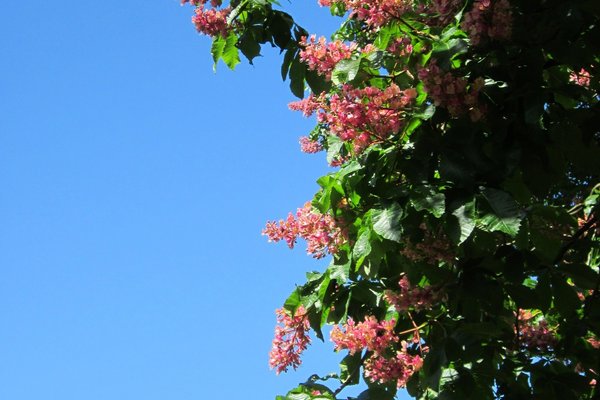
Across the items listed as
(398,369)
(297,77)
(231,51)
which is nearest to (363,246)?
(398,369)

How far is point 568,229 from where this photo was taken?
317 cm

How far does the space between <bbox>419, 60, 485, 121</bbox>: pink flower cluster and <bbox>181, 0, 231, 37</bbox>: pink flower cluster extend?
1283 mm

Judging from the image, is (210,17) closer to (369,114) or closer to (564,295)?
(369,114)

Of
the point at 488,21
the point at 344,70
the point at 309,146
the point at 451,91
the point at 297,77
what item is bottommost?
the point at 451,91

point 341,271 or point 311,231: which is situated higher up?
point 311,231

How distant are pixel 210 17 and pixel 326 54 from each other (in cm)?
82

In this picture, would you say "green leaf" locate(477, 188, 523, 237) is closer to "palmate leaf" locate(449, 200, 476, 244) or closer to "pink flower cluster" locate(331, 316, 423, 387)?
"palmate leaf" locate(449, 200, 476, 244)

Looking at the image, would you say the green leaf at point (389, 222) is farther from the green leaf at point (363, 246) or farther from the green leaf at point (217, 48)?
the green leaf at point (217, 48)

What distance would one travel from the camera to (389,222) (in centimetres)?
275

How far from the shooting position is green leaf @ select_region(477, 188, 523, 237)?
2633mm

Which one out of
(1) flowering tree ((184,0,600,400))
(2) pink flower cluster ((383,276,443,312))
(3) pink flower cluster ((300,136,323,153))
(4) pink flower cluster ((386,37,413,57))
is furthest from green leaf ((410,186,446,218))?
(3) pink flower cluster ((300,136,323,153))

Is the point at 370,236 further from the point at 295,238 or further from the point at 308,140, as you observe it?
the point at 308,140

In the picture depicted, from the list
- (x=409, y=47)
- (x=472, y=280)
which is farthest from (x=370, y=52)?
(x=472, y=280)

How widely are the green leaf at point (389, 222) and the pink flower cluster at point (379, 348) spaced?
466mm
